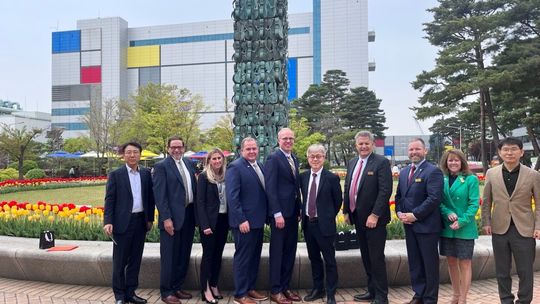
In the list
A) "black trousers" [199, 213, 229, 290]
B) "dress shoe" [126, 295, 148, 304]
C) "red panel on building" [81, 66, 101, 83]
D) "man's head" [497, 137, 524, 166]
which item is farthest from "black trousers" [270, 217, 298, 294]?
"red panel on building" [81, 66, 101, 83]

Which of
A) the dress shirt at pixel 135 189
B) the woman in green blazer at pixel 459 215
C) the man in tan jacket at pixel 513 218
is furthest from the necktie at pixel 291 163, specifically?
the man in tan jacket at pixel 513 218

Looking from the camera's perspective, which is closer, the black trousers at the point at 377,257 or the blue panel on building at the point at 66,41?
the black trousers at the point at 377,257

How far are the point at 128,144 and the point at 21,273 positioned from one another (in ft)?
8.09

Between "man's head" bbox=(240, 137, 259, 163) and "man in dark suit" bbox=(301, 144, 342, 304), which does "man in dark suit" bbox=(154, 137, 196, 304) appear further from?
"man in dark suit" bbox=(301, 144, 342, 304)

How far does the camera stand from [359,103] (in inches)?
1980

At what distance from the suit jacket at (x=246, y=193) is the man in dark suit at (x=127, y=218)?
978mm

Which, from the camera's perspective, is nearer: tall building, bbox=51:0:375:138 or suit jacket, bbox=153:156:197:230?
suit jacket, bbox=153:156:197:230

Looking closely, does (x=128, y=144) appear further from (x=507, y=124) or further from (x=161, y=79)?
(x=161, y=79)

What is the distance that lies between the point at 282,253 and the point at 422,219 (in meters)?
1.52

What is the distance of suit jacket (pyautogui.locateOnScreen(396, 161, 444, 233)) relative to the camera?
4.49 metres

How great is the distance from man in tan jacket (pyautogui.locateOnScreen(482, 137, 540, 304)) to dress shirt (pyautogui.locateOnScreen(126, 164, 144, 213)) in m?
3.60

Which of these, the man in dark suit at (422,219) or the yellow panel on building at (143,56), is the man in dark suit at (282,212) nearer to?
the man in dark suit at (422,219)

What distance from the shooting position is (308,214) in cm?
486

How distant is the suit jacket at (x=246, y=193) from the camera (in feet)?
15.7
